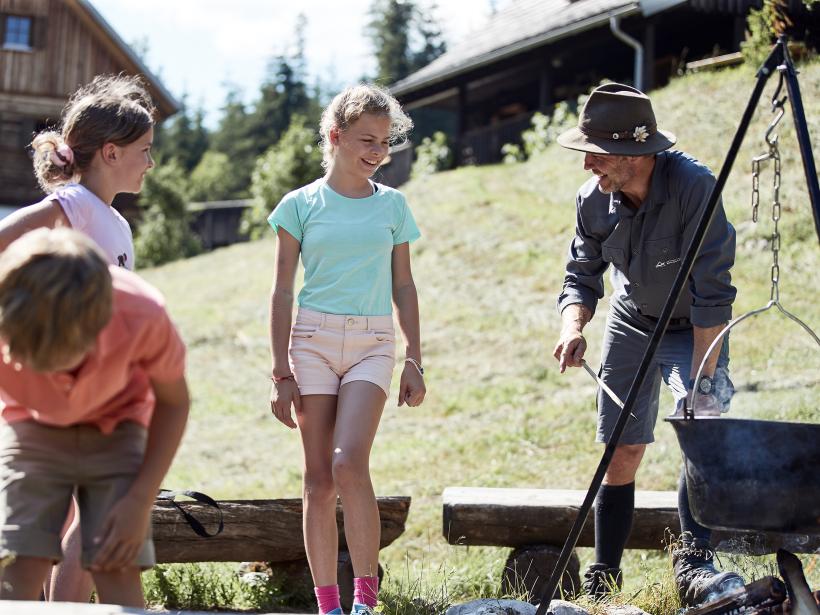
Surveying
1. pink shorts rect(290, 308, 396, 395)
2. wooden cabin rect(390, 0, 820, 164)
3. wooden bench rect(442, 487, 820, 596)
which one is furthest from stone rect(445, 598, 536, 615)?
wooden cabin rect(390, 0, 820, 164)

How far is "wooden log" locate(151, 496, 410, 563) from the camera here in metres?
4.36

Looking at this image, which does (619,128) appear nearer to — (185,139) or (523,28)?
(523,28)

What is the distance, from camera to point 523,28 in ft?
67.3

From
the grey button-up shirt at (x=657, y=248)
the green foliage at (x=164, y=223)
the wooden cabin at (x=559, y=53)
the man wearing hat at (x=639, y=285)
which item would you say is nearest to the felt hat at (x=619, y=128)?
the man wearing hat at (x=639, y=285)

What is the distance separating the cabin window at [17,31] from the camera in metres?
23.2

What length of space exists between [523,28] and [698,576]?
1815 centimetres

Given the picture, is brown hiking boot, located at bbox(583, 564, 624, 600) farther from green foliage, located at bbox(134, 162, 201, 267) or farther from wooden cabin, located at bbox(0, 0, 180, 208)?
green foliage, located at bbox(134, 162, 201, 267)

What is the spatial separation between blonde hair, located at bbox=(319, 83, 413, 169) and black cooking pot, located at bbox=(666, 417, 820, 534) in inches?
63.1

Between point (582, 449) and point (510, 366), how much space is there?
7.41 feet

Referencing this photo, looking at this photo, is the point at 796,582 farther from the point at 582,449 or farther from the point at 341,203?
the point at 582,449

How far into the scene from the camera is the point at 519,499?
4586 mm

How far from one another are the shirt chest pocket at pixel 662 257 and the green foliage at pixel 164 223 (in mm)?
24075

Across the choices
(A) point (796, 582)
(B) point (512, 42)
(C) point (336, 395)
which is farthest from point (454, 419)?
(B) point (512, 42)

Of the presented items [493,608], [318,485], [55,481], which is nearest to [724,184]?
[493,608]
